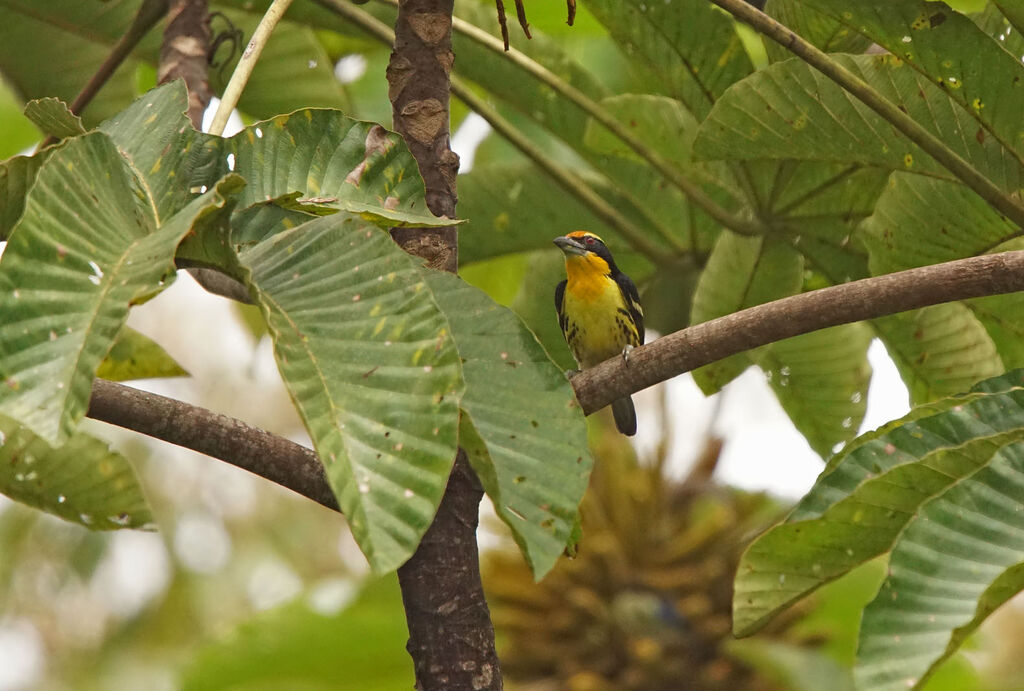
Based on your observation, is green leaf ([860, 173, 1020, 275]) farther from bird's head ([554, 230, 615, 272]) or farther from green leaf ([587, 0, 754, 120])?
bird's head ([554, 230, 615, 272])

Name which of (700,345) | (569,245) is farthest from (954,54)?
(569,245)

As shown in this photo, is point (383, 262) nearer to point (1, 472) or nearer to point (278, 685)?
point (1, 472)

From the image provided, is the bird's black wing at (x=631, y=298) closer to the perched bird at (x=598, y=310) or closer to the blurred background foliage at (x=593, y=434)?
the perched bird at (x=598, y=310)

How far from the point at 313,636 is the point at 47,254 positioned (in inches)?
82.2

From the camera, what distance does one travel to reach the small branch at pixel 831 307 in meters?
1.48

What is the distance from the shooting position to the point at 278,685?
10.5 ft

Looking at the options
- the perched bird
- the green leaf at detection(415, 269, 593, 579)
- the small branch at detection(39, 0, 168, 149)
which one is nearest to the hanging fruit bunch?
the perched bird

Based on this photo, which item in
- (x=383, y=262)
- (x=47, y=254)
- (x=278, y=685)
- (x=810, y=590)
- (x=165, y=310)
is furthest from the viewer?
(x=165, y=310)

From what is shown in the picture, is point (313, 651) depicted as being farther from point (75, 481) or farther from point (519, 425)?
point (519, 425)

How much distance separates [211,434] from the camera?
4.91ft

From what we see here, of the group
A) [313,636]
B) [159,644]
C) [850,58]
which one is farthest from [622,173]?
[159,644]

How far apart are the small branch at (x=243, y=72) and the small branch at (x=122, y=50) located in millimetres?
733

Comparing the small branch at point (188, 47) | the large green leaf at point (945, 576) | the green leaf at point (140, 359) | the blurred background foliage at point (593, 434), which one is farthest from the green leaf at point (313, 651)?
the large green leaf at point (945, 576)

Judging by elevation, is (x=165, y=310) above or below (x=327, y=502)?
above
